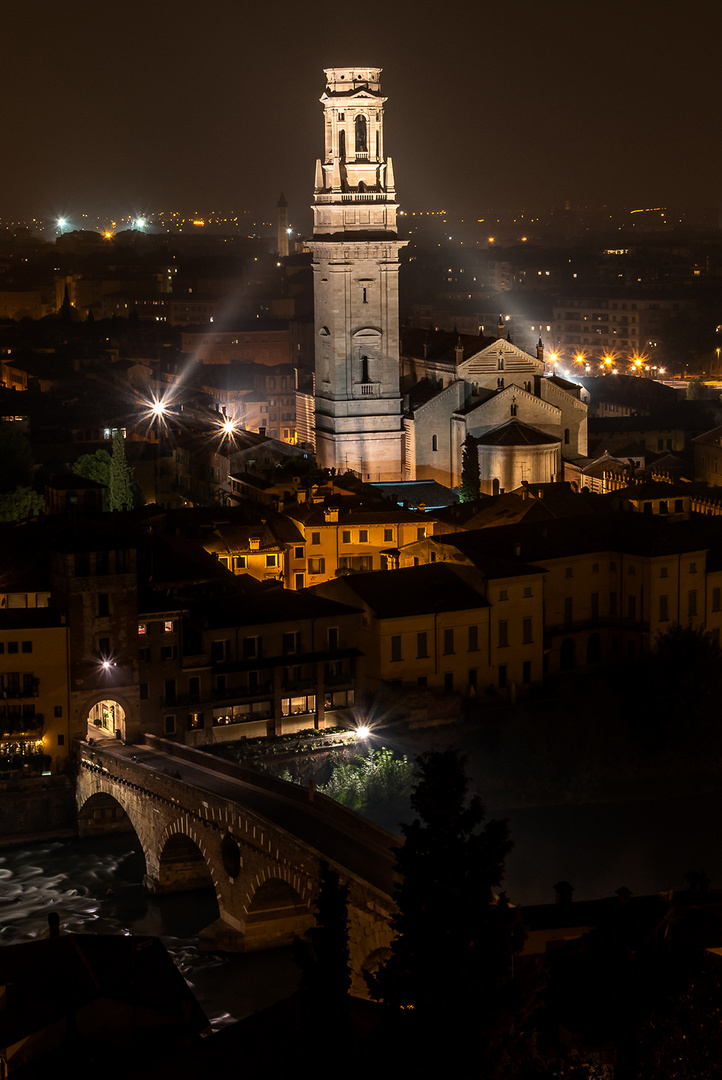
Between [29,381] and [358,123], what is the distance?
2270 cm

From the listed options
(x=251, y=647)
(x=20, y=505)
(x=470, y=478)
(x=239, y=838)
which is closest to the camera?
(x=239, y=838)

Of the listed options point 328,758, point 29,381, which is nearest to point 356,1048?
point 328,758

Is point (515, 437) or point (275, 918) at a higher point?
point (515, 437)

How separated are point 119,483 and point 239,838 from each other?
692 inches

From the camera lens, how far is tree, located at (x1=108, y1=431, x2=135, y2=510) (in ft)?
135

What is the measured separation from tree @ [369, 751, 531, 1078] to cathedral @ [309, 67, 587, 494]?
2652cm

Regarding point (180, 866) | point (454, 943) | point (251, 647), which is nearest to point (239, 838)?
point (180, 866)

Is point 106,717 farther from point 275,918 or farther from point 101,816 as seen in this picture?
point 275,918

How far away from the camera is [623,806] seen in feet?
103

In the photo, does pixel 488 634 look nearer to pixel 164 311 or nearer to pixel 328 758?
pixel 328 758

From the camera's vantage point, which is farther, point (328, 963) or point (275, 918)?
point (275, 918)

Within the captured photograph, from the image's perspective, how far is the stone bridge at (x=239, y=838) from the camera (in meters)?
22.6

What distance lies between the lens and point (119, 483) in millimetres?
41469

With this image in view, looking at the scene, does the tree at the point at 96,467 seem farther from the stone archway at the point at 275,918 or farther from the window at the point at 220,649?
the stone archway at the point at 275,918
